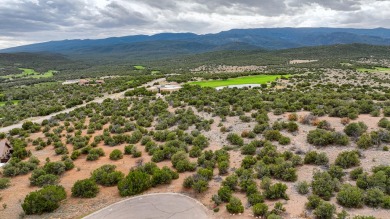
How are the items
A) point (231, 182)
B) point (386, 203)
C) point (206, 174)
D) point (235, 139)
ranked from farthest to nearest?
point (235, 139) < point (206, 174) < point (231, 182) < point (386, 203)

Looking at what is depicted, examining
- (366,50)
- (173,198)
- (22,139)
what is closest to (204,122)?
(173,198)

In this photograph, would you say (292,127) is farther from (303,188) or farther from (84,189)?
(84,189)

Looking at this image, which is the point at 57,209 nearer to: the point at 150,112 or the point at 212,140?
the point at 212,140

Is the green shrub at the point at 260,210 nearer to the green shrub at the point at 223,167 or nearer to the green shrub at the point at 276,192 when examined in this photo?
the green shrub at the point at 276,192

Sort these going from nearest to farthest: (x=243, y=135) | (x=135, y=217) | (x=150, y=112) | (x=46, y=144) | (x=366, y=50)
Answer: (x=135, y=217)
(x=243, y=135)
(x=46, y=144)
(x=150, y=112)
(x=366, y=50)

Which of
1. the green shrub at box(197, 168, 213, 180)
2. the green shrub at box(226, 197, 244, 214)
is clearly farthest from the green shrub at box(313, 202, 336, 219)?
the green shrub at box(197, 168, 213, 180)

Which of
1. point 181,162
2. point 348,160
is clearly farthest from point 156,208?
point 348,160
